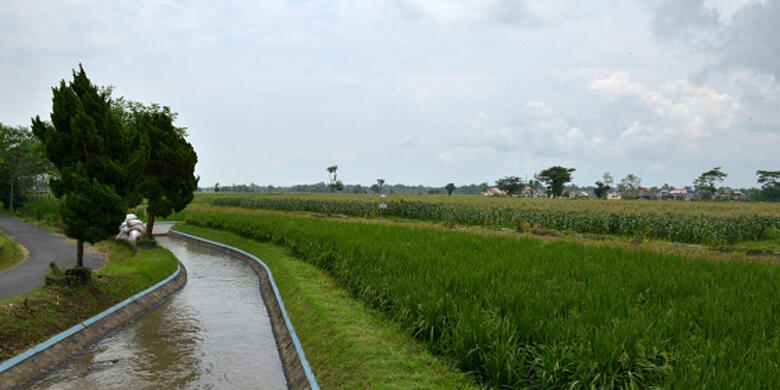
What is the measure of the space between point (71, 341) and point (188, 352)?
239cm

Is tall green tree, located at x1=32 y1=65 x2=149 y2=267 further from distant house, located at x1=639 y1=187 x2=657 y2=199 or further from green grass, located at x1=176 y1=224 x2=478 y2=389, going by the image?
distant house, located at x1=639 y1=187 x2=657 y2=199

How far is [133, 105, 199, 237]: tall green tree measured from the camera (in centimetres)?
2533

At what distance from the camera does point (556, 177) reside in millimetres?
111312

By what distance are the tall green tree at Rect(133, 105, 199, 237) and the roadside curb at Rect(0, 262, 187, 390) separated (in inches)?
516

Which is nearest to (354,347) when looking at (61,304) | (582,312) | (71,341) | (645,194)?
(582,312)

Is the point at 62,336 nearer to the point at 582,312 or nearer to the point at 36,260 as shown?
the point at 582,312

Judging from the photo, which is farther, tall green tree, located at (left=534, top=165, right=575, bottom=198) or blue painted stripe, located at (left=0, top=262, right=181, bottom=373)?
tall green tree, located at (left=534, top=165, right=575, bottom=198)

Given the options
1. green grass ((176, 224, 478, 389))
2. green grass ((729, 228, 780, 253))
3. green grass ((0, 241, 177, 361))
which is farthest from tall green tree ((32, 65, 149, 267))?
green grass ((729, 228, 780, 253))

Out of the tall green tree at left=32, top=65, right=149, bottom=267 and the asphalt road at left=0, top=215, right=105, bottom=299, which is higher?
the tall green tree at left=32, top=65, right=149, bottom=267

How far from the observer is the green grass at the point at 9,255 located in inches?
661

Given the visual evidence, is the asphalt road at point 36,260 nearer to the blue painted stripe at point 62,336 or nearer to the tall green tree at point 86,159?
the tall green tree at point 86,159

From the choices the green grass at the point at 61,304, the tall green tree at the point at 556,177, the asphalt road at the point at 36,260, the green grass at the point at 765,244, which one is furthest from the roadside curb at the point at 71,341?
the tall green tree at the point at 556,177

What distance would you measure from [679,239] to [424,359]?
2250cm

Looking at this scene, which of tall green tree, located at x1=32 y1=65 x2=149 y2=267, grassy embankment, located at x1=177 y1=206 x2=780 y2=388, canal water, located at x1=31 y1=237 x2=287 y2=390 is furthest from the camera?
tall green tree, located at x1=32 y1=65 x2=149 y2=267
